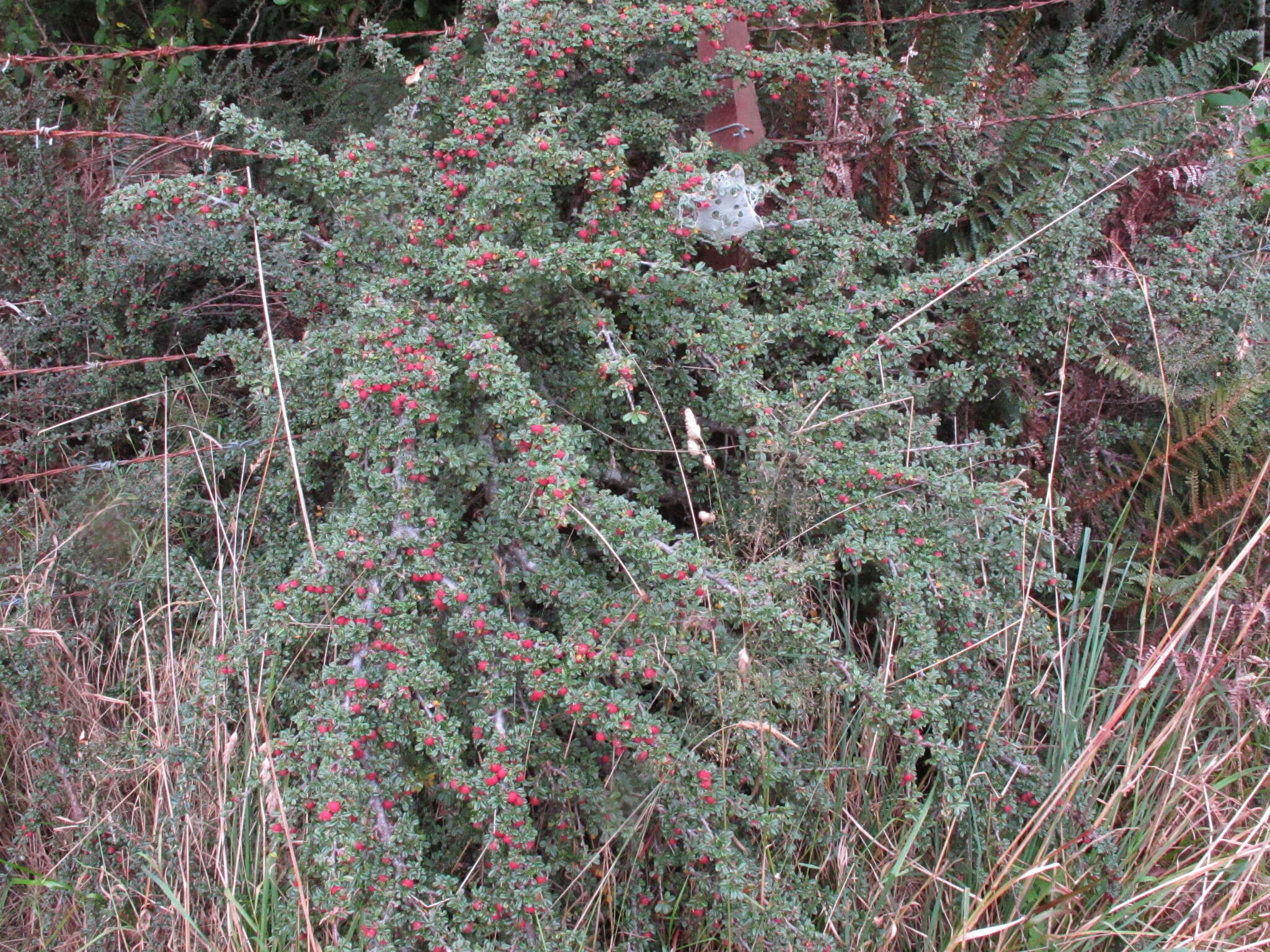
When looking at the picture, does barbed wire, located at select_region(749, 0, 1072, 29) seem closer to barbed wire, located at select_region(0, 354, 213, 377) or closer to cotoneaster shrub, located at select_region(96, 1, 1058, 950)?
cotoneaster shrub, located at select_region(96, 1, 1058, 950)

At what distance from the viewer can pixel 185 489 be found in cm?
272

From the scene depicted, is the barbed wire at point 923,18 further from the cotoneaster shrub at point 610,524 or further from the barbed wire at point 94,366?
the barbed wire at point 94,366

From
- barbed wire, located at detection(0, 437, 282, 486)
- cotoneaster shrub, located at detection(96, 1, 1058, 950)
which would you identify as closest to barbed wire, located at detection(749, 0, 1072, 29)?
cotoneaster shrub, located at detection(96, 1, 1058, 950)

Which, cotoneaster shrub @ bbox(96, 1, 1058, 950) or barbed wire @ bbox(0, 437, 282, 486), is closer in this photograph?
cotoneaster shrub @ bbox(96, 1, 1058, 950)

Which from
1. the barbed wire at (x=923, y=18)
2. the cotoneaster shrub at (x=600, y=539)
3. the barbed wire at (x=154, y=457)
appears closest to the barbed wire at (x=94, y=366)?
the barbed wire at (x=154, y=457)

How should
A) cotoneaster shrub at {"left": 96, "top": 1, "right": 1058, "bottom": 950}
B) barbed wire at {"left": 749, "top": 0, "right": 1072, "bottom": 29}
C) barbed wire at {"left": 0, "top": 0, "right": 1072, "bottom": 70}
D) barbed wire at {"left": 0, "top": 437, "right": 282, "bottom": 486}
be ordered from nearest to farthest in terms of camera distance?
cotoneaster shrub at {"left": 96, "top": 1, "right": 1058, "bottom": 950} < barbed wire at {"left": 0, "top": 437, "right": 282, "bottom": 486} < barbed wire at {"left": 0, "top": 0, "right": 1072, "bottom": 70} < barbed wire at {"left": 749, "top": 0, "right": 1072, "bottom": 29}

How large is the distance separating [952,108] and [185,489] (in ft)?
8.29

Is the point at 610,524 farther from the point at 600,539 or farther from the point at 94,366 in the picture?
the point at 94,366

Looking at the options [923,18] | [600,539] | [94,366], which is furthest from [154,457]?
[923,18]

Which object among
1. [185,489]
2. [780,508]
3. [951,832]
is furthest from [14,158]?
[951,832]

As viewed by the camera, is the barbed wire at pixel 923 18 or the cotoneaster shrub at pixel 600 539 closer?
the cotoneaster shrub at pixel 600 539

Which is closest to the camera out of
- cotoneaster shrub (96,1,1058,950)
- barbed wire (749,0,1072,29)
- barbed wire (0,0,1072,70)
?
cotoneaster shrub (96,1,1058,950)

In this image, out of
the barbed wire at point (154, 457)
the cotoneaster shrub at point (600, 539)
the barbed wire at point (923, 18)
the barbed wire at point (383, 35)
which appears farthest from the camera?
the barbed wire at point (923, 18)

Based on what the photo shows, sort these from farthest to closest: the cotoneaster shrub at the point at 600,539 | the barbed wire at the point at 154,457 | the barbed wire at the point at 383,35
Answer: the barbed wire at the point at 383,35, the barbed wire at the point at 154,457, the cotoneaster shrub at the point at 600,539
